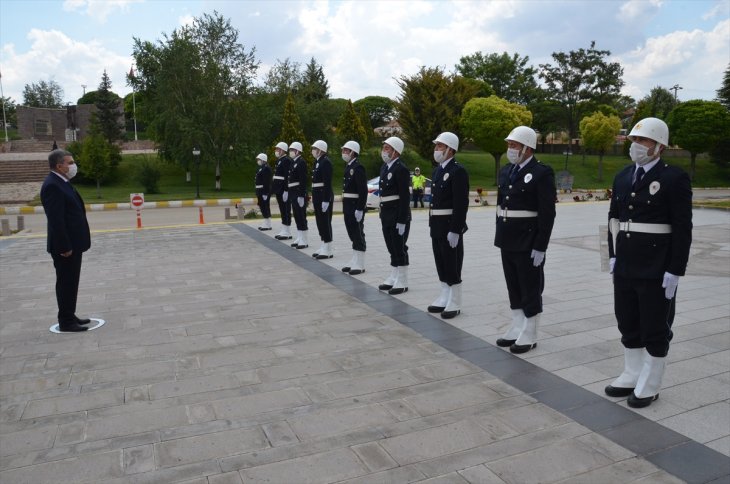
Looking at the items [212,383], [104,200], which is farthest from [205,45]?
[212,383]

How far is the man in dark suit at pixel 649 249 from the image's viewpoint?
375cm

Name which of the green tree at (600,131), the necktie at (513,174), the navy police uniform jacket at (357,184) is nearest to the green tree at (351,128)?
the green tree at (600,131)

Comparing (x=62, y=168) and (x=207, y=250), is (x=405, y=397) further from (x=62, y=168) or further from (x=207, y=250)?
(x=207, y=250)

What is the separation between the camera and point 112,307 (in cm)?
696

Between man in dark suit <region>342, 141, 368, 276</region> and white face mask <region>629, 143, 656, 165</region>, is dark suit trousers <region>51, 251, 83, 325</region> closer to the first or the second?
man in dark suit <region>342, 141, 368, 276</region>

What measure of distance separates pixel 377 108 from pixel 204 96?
35.8 metres

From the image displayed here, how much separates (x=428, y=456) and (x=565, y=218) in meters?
14.3

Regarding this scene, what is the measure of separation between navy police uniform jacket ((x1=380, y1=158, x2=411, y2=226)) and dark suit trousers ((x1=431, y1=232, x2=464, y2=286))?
892 mm

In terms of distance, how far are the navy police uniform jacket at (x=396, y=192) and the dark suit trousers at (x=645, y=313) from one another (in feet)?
10.9

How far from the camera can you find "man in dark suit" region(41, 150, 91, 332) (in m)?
5.69

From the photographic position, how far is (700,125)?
1553 inches

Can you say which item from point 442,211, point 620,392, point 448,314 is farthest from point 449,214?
point 620,392

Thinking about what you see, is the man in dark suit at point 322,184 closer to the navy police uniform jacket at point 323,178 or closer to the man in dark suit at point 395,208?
the navy police uniform jacket at point 323,178

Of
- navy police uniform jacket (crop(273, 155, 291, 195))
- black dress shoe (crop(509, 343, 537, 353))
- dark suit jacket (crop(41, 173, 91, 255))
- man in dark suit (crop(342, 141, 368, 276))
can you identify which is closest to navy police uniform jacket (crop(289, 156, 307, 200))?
navy police uniform jacket (crop(273, 155, 291, 195))
